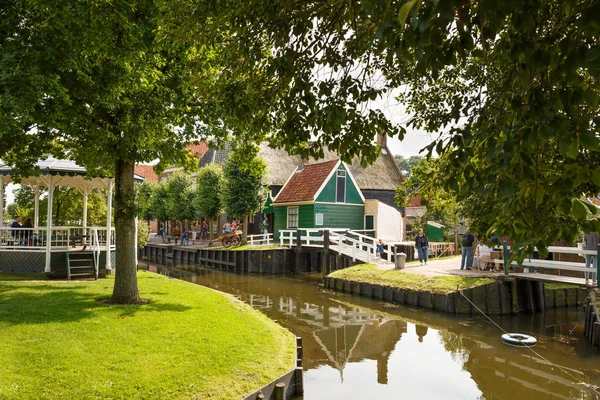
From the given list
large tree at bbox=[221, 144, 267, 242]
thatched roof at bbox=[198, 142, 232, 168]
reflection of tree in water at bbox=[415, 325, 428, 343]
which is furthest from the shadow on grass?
thatched roof at bbox=[198, 142, 232, 168]

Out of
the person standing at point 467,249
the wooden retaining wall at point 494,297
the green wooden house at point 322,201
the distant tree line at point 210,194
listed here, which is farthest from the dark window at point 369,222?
the wooden retaining wall at point 494,297

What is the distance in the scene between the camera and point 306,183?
31.4 metres

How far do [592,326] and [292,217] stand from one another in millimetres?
21922

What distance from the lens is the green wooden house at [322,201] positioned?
2978cm

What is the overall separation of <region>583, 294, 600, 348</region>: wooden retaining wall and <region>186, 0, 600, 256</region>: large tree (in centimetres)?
764

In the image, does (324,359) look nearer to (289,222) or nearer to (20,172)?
(20,172)

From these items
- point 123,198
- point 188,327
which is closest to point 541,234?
point 188,327

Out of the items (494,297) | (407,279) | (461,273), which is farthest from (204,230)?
(494,297)

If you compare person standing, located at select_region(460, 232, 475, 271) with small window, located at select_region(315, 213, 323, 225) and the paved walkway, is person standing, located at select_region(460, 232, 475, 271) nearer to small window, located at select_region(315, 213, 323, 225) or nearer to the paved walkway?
the paved walkway

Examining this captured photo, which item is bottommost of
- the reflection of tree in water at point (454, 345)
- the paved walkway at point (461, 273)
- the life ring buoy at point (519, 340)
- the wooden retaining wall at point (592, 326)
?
the reflection of tree in water at point (454, 345)

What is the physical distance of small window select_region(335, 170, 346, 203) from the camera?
30484mm

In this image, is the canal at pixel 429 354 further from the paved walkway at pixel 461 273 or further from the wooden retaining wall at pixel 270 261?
the wooden retaining wall at pixel 270 261

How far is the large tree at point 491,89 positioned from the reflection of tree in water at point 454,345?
6.39 m

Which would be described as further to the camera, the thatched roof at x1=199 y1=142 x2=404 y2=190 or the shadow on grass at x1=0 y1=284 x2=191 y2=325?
the thatched roof at x1=199 y1=142 x2=404 y2=190
